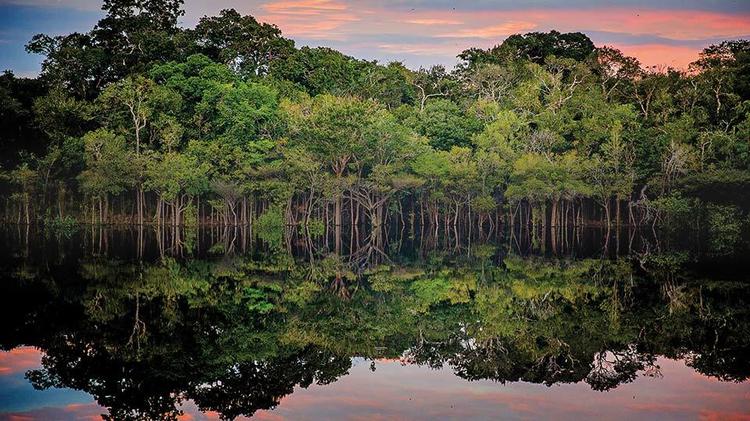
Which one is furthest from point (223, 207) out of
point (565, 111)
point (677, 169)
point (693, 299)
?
point (693, 299)

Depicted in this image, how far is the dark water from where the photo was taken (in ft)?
39.4

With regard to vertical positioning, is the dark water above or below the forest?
below

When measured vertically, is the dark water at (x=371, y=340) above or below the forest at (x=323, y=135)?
below

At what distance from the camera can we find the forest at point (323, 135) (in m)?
58.8

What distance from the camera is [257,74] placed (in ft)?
228

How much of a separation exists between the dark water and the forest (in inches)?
1119

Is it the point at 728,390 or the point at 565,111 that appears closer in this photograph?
the point at 728,390

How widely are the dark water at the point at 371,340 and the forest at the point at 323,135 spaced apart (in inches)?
1119

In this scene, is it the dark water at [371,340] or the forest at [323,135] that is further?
the forest at [323,135]

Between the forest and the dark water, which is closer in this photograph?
the dark water

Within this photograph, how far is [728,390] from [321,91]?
189 ft

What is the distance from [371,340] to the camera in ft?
55.2

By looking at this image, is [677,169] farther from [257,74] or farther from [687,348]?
[687,348]

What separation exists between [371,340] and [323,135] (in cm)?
4111
